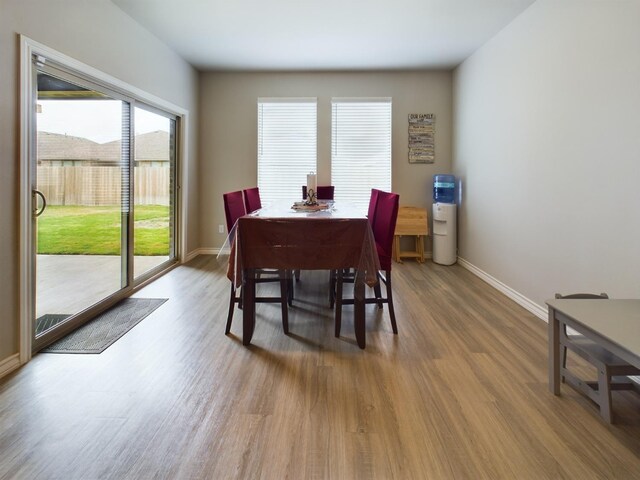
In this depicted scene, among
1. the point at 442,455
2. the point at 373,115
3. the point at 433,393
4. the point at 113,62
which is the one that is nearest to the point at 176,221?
the point at 113,62

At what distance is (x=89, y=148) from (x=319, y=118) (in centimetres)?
328

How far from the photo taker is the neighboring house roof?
2.63 meters

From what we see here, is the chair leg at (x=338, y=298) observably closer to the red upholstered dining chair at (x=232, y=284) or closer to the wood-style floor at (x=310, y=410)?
the wood-style floor at (x=310, y=410)

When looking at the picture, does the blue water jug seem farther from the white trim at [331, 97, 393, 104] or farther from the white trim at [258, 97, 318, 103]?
the white trim at [258, 97, 318, 103]

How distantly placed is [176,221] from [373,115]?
10.6ft

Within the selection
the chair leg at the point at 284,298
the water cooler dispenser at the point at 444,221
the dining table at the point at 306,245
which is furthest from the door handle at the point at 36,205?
the water cooler dispenser at the point at 444,221

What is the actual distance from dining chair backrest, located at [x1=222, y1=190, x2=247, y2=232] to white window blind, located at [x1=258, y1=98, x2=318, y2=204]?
2243mm

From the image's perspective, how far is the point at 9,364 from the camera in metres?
2.22

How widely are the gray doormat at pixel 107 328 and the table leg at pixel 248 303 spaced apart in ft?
3.17

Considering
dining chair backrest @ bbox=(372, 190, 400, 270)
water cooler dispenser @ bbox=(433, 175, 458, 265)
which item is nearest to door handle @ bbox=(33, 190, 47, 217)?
dining chair backrest @ bbox=(372, 190, 400, 270)

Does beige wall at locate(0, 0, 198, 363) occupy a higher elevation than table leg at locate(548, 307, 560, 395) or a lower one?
higher

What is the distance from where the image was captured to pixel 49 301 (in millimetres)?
2752

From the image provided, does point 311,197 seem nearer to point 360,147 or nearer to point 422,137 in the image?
point 360,147

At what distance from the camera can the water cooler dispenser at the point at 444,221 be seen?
204 inches
